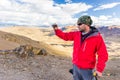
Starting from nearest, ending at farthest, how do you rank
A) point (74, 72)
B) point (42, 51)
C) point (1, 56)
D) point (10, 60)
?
point (74, 72) < point (10, 60) < point (1, 56) < point (42, 51)

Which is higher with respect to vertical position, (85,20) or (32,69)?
(85,20)

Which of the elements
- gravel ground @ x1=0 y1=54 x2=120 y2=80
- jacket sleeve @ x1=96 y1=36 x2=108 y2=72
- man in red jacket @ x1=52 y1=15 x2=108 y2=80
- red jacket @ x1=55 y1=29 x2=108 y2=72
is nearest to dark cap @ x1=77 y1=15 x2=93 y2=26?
man in red jacket @ x1=52 y1=15 x2=108 y2=80

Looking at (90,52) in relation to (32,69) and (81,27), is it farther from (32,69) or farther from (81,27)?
(32,69)

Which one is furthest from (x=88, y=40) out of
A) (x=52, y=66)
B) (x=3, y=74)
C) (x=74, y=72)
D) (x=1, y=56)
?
(x=1, y=56)

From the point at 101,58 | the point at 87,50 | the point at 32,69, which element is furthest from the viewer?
the point at 32,69

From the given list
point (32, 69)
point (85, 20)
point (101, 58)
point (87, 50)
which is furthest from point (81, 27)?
point (32, 69)

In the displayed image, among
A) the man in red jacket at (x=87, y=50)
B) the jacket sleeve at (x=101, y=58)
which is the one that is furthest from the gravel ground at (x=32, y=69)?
the jacket sleeve at (x=101, y=58)

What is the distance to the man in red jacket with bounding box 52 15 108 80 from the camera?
20.7 feet

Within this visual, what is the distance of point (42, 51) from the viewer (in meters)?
21.3

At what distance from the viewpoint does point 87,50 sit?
6387mm

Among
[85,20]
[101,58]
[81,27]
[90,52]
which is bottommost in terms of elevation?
[101,58]

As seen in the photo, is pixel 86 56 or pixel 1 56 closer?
pixel 86 56

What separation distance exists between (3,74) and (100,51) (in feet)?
27.0

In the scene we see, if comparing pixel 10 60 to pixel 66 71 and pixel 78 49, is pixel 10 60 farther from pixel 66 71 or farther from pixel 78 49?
pixel 78 49
